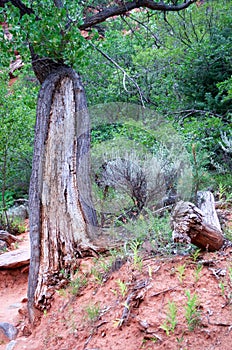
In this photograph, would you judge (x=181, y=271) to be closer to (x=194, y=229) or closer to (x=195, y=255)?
(x=195, y=255)

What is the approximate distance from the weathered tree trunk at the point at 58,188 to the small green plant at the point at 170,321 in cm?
137

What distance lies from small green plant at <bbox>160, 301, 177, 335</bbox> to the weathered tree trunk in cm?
137

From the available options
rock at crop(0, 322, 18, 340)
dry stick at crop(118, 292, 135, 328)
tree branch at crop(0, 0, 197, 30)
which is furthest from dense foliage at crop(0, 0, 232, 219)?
rock at crop(0, 322, 18, 340)

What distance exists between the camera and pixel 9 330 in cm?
327

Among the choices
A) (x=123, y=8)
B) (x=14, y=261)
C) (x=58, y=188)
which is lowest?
(x=14, y=261)

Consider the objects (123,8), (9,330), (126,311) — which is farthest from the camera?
(123,8)

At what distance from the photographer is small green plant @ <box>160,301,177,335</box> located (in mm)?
2123

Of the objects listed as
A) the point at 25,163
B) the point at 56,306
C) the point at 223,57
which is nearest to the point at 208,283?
the point at 56,306

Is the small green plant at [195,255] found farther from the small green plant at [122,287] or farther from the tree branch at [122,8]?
the tree branch at [122,8]

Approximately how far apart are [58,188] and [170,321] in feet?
6.27

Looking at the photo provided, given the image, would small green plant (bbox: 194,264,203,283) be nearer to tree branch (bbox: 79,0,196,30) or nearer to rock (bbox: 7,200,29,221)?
tree branch (bbox: 79,0,196,30)

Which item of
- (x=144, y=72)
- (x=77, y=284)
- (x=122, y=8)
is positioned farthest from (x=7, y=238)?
(x=144, y=72)

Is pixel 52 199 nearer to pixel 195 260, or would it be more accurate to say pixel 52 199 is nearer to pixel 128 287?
pixel 128 287

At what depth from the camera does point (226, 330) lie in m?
2.06
